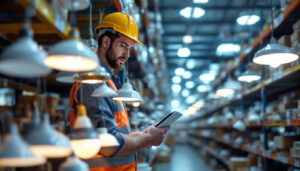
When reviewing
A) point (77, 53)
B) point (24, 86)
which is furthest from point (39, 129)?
point (24, 86)

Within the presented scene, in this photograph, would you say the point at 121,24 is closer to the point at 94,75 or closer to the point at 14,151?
the point at 94,75

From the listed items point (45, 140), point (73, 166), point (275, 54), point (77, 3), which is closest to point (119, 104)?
point (77, 3)

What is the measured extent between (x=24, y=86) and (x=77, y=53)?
8.08 feet

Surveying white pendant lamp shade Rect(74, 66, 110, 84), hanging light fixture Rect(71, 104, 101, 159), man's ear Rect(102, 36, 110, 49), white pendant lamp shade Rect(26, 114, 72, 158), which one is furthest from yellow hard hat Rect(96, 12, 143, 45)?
white pendant lamp shade Rect(26, 114, 72, 158)

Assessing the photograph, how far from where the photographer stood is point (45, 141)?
1.04 meters

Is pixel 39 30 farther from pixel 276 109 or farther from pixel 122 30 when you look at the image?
pixel 276 109

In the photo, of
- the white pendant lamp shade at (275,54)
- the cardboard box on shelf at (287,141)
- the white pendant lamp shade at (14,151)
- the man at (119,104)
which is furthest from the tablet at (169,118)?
the cardboard box on shelf at (287,141)

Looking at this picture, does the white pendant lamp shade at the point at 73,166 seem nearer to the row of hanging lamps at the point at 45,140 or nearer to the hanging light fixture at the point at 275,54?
the row of hanging lamps at the point at 45,140

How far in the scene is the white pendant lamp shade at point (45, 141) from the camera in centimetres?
103

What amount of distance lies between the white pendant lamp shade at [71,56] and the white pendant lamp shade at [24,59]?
74 mm

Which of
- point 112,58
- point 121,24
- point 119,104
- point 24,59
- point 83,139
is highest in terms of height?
point 121,24

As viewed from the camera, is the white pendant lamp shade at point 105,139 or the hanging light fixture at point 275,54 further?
the hanging light fixture at point 275,54

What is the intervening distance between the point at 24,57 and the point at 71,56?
23cm

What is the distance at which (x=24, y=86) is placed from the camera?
3275mm
